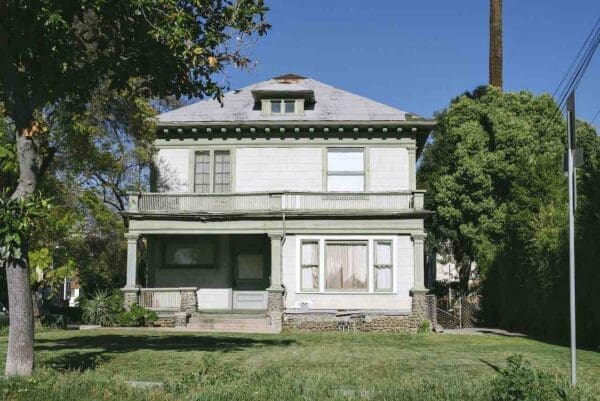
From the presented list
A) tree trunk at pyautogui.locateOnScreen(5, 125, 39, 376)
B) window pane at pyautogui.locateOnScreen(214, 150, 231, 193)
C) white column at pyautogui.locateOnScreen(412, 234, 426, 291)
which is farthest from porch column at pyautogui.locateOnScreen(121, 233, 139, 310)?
tree trunk at pyautogui.locateOnScreen(5, 125, 39, 376)

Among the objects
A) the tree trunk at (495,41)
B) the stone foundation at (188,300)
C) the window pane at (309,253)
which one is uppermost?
the tree trunk at (495,41)

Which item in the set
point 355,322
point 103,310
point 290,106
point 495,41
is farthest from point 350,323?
point 495,41

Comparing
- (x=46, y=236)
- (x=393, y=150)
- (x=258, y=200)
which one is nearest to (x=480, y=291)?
(x=393, y=150)

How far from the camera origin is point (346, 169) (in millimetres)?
27734

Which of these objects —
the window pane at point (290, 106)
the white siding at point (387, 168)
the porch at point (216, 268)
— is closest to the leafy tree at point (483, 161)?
the white siding at point (387, 168)

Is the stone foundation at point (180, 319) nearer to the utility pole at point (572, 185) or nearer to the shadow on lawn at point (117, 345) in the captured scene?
the shadow on lawn at point (117, 345)

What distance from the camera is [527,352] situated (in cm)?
1545

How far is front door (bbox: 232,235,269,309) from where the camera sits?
1102 inches

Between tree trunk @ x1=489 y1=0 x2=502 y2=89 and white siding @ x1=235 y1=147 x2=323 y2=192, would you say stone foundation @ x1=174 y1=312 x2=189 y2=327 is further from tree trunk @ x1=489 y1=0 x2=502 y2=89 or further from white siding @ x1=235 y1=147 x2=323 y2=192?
tree trunk @ x1=489 y1=0 x2=502 y2=89

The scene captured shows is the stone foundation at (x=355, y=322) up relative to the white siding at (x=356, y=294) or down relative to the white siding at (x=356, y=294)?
down

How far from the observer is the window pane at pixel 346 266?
87.0ft

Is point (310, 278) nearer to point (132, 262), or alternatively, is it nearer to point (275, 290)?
point (275, 290)

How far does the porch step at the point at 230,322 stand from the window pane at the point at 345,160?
614 centimetres

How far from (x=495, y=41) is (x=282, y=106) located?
14093mm
